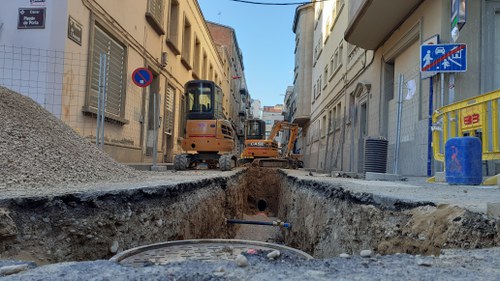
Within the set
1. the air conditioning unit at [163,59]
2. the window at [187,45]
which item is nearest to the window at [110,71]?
the air conditioning unit at [163,59]

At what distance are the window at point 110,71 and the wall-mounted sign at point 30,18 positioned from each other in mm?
1319

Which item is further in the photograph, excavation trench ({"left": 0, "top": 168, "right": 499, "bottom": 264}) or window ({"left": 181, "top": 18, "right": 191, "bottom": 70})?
window ({"left": 181, "top": 18, "right": 191, "bottom": 70})

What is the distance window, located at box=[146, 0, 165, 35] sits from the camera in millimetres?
12250

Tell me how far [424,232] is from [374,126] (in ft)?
30.1

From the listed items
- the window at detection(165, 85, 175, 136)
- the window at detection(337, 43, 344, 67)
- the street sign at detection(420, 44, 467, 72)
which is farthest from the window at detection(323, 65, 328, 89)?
the street sign at detection(420, 44, 467, 72)

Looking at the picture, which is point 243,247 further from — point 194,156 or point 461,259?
point 194,156

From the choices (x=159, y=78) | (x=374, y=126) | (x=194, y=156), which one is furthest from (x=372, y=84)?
(x=159, y=78)

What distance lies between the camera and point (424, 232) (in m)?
2.23

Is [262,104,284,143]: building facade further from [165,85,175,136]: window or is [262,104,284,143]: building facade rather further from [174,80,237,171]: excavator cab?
[174,80,237,171]: excavator cab

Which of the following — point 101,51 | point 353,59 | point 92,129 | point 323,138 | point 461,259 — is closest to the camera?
point 461,259

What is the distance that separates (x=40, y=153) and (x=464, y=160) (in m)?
5.00

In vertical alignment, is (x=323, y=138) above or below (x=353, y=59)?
below

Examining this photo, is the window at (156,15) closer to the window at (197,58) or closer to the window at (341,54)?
the window at (341,54)

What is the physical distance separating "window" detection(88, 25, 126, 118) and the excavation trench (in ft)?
16.4
